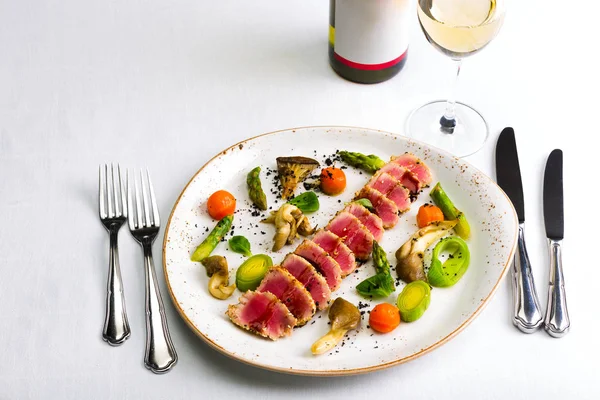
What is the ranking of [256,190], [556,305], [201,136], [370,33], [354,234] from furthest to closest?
[201,136] < [370,33] < [256,190] < [354,234] < [556,305]

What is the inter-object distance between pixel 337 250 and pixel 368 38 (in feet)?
3.30

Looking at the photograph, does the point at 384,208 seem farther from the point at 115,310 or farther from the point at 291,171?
the point at 115,310

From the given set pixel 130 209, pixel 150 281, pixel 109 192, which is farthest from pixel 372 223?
pixel 109 192

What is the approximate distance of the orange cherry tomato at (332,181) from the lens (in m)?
2.70

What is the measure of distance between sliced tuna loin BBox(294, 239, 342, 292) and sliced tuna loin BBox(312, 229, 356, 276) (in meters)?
0.04

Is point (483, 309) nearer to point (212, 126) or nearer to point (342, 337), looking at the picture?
point (342, 337)

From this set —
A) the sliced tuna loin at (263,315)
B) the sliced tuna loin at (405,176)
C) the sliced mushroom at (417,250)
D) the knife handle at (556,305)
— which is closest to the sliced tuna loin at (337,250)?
the sliced mushroom at (417,250)

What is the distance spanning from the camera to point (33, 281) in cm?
257

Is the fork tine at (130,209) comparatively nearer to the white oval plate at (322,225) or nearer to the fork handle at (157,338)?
the white oval plate at (322,225)

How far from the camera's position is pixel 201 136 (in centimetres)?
306

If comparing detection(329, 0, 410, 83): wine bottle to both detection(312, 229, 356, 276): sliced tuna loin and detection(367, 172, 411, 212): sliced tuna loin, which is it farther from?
detection(312, 229, 356, 276): sliced tuna loin

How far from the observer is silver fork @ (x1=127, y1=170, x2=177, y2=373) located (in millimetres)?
2285

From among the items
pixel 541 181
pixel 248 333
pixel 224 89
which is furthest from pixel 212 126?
pixel 541 181

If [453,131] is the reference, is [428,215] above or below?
below
